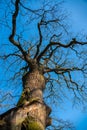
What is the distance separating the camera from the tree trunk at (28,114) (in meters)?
8.16

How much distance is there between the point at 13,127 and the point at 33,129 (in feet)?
1.62

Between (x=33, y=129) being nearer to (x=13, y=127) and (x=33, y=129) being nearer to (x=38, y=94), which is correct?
(x=13, y=127)

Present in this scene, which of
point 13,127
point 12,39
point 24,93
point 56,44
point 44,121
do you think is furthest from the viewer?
point 56,44

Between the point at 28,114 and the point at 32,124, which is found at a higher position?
the point at 28,114

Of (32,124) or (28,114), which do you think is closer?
(32,124)

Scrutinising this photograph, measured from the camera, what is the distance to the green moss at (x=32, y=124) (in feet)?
26.6

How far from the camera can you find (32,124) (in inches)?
322

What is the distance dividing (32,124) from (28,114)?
14.9 inches

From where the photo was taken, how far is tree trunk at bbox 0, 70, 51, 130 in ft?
26.8

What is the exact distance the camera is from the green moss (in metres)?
8.12

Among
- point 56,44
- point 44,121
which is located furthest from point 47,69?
point 44,121

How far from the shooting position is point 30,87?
9.63m

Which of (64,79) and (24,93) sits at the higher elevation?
(64,79)

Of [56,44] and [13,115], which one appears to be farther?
[56,44]
